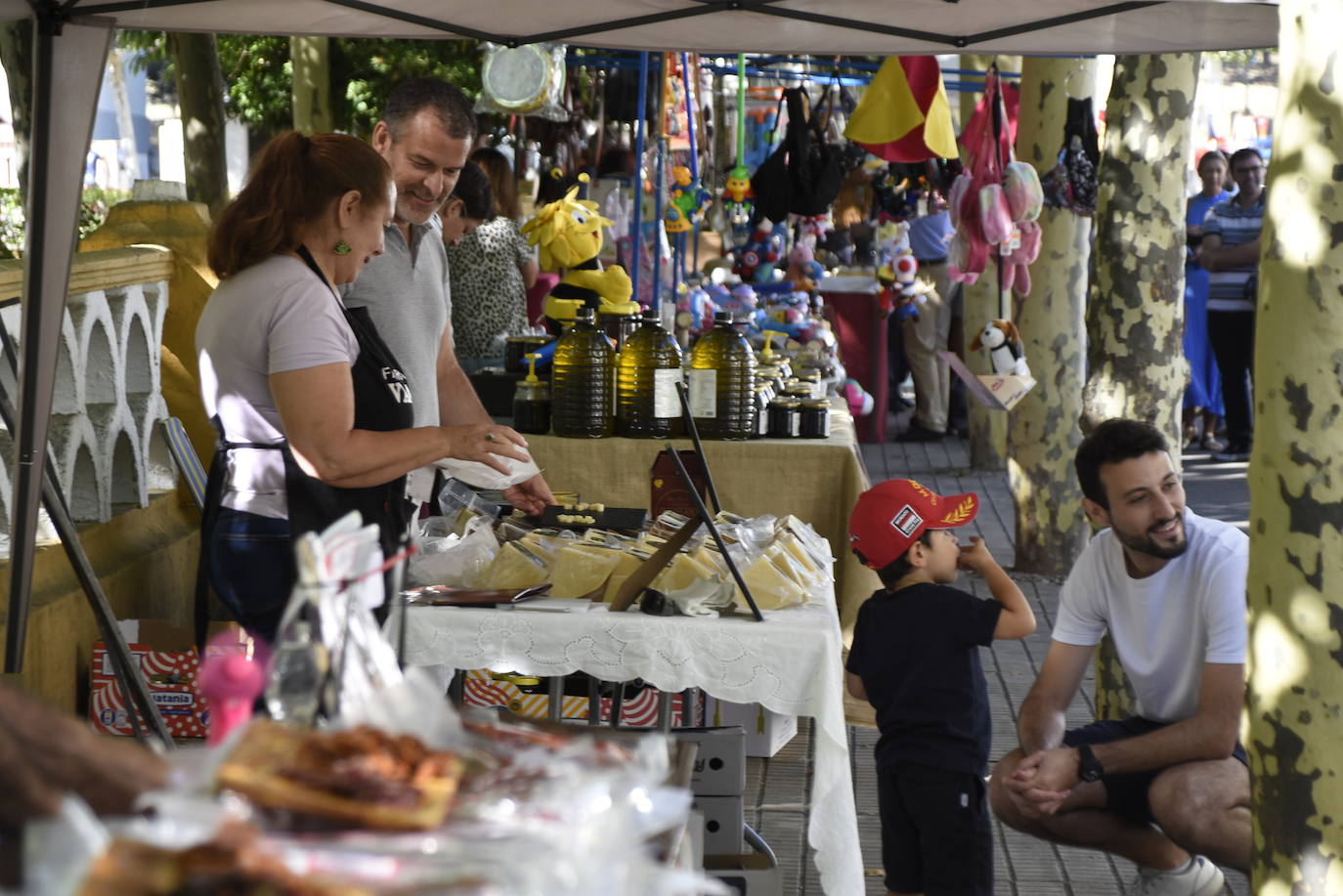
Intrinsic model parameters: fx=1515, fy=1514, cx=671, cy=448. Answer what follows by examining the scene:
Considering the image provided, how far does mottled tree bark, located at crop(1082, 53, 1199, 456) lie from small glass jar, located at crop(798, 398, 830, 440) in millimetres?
1236

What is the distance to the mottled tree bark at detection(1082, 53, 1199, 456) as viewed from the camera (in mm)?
5688

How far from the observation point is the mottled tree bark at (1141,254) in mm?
5688

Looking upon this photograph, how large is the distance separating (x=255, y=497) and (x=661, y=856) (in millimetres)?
1567

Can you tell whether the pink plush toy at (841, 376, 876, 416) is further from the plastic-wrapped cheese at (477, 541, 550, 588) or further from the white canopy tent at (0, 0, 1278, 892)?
the plastic-wrapped cheese at (477, 541, 550, 588)

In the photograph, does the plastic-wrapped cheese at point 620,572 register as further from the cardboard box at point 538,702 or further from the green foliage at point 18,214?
the green foliage at point 18,214

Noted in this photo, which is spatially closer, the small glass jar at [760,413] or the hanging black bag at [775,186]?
the small glass jar at [760,413]

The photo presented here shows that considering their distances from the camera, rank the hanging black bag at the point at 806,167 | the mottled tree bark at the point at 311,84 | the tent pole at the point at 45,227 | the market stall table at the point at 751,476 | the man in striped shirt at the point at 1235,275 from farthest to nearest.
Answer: the mottled tree bark at the point at 311,84 < the man in striped shirt at the point at 1235,275 < the hanging black bag at the point at 806,167 < the market stall table at the point at 751,476 < the tent pole at the point at 45,227

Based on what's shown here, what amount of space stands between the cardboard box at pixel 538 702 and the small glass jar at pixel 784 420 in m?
1.04

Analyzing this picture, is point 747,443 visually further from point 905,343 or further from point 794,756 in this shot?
point 905,343

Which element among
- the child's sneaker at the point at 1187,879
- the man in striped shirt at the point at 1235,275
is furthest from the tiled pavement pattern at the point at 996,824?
the man in striped shirt at the point at 1235,275

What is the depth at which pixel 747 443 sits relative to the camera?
16.2 feet

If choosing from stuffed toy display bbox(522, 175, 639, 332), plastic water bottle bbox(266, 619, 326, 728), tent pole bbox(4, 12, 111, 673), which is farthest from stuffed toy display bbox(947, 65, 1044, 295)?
plastic water bottle bbox(266, 619, 326, 728)

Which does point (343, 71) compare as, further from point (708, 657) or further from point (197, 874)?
point (197, 874)

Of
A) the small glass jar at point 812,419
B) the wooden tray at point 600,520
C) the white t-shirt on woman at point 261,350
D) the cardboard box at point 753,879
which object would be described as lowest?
the cardboard box at point 753,879
